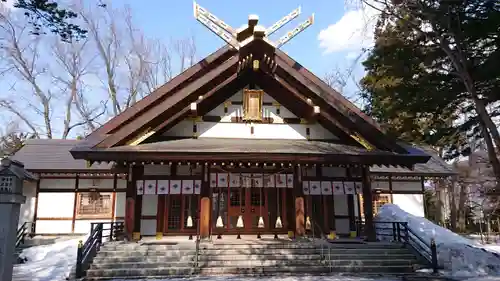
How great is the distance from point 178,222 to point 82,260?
3.91m

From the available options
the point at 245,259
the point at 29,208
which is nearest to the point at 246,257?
the point at 245,259

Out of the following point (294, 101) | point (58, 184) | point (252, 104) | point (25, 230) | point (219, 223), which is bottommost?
point (25, 230)

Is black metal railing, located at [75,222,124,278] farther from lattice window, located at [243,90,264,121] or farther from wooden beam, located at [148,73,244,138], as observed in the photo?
lattice window, located at [243,90,264,121]

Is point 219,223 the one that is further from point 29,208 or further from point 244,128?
point 29,208

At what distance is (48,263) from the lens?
12.7 meters

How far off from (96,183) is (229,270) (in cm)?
1069

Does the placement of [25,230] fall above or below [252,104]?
below

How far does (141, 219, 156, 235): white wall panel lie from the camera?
13.8m

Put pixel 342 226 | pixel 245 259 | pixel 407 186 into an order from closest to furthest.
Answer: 1. pixel 245 259
2. pixel 342 226
3. pixel 407 186

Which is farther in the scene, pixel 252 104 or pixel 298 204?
pixel 252 104

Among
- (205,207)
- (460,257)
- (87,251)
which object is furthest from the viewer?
(205,207)

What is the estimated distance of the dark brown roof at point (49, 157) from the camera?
1814cm

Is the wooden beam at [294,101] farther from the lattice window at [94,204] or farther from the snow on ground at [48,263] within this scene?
the lattice window at [94,204]

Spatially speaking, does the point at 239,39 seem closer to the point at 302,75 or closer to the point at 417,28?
the point at 302,75
